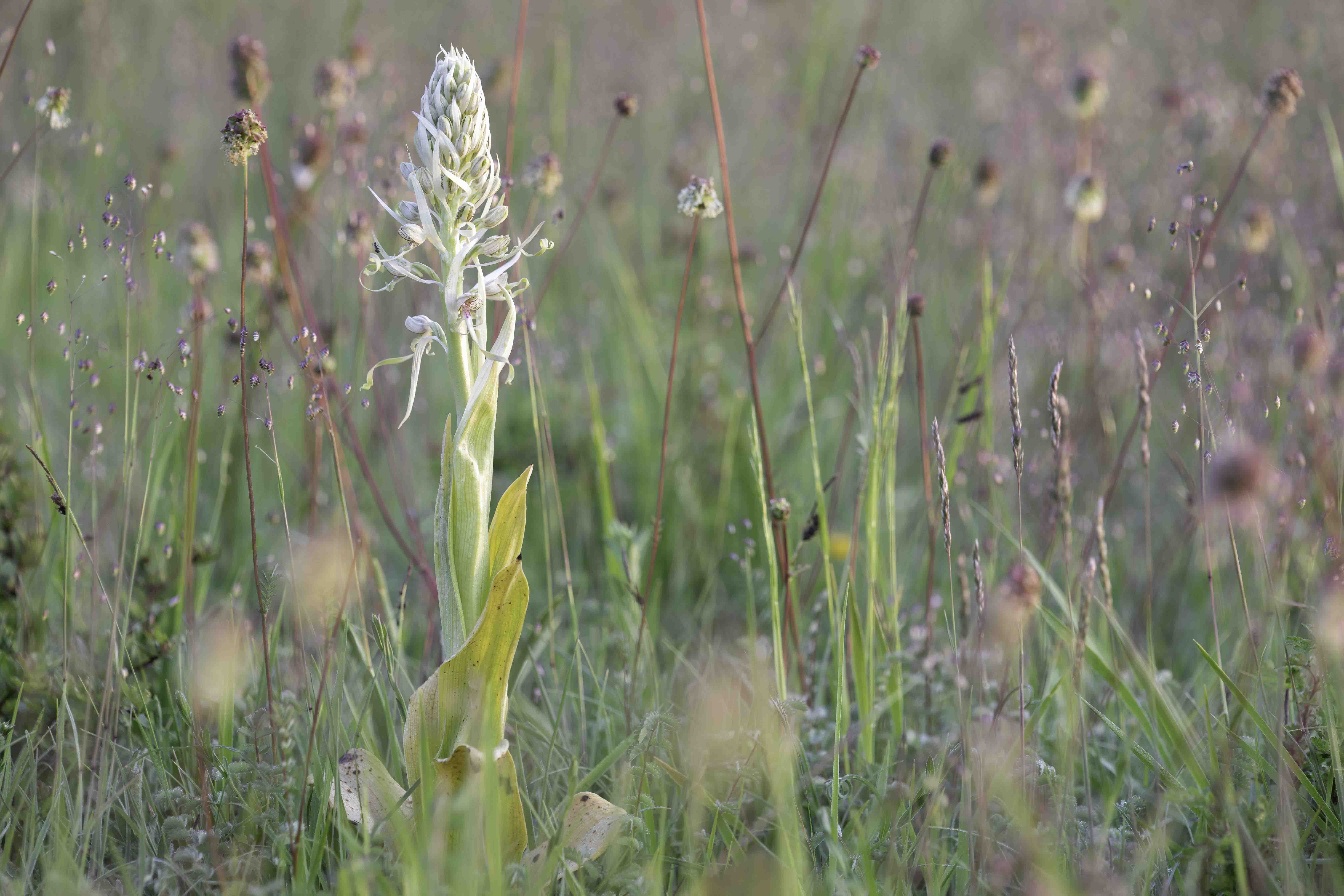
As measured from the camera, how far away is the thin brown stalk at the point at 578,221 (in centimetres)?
231

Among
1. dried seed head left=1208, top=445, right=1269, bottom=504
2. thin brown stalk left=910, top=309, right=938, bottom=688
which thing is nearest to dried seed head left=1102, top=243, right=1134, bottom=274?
thin brown stalk left=910, top=309, right=938, bottom=688

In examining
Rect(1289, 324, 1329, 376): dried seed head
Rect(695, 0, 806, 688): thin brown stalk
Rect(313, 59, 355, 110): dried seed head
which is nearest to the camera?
Rect(1289, 324, 1329, 376): dried seed head

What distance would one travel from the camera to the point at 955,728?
199 cm

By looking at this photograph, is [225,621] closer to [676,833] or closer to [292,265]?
[292,265]

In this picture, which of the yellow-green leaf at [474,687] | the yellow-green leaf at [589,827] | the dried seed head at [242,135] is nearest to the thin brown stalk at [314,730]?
the yellow-green leaf at [474,687]

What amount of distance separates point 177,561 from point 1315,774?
2.65 meters

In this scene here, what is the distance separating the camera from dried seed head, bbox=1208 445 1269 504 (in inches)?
43.8

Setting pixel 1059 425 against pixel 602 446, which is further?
pixel 602 446

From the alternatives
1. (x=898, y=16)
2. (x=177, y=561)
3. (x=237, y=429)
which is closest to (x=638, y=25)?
(x=898, y=16)

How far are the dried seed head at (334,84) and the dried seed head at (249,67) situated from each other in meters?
0.19

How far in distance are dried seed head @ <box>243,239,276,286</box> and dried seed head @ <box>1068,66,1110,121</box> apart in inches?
117

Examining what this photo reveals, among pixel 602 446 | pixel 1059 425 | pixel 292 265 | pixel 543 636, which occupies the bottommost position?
pixel 543 636

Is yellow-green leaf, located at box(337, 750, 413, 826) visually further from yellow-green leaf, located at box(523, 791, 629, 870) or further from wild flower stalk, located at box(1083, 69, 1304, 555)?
wild flower stalk, located at box(1083, 69, 1304, 555)

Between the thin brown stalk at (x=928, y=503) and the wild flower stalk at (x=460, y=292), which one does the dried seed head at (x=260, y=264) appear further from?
the thin brown stalk at (x=928, y=503)
